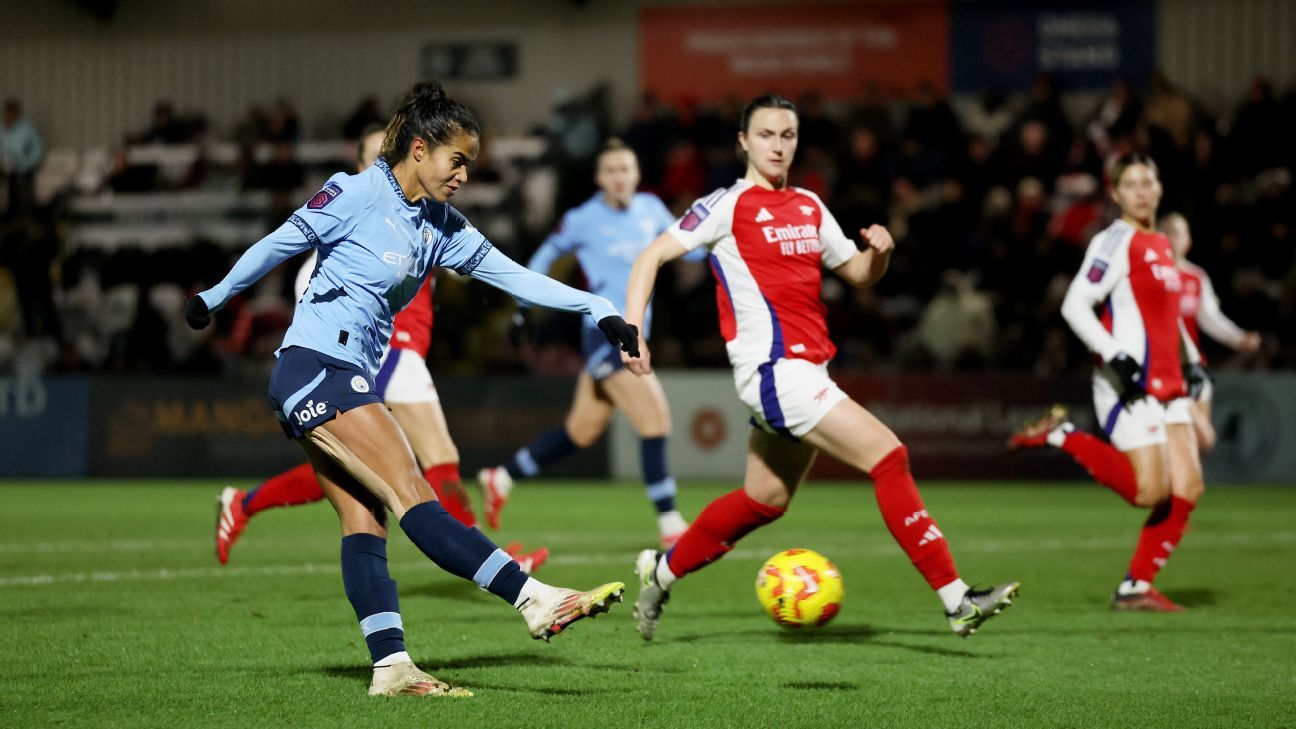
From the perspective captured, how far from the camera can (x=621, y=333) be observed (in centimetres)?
547

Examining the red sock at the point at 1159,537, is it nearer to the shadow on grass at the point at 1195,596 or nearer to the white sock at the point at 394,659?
the shadow on grass at the point at 1195,596

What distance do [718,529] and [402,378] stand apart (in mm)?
2427

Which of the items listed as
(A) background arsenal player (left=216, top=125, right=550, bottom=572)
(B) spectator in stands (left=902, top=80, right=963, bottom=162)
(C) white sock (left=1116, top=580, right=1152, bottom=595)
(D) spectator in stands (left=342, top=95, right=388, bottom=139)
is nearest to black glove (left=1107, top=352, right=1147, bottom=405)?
(C) white sock (left=1116, top=580, right=1152, bottom=595)

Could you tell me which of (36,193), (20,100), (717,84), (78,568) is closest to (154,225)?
(36,193)

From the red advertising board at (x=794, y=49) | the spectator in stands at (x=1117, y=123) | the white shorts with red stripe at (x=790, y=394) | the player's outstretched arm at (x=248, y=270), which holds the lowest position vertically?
the white shorts with red stripe at (x=790, y=394)

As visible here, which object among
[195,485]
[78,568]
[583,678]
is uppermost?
[583,678]

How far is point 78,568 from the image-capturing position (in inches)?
373

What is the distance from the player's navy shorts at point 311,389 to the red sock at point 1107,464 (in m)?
4.35

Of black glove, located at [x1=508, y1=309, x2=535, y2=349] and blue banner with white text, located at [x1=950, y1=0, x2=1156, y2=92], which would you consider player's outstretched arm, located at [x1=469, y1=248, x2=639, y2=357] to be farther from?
blue banner with white text, located at [x1=950, y1=0, x2=1156, y2=92]

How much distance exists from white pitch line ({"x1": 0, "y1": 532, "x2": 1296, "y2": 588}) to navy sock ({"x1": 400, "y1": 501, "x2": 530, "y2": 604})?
407 cm

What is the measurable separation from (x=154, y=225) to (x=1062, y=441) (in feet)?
54.7

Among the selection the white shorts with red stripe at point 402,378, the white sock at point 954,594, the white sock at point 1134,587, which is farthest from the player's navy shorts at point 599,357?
the white sock at point 954,594

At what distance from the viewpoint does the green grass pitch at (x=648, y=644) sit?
5.32 m

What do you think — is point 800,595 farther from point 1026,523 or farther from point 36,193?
point 36,193
